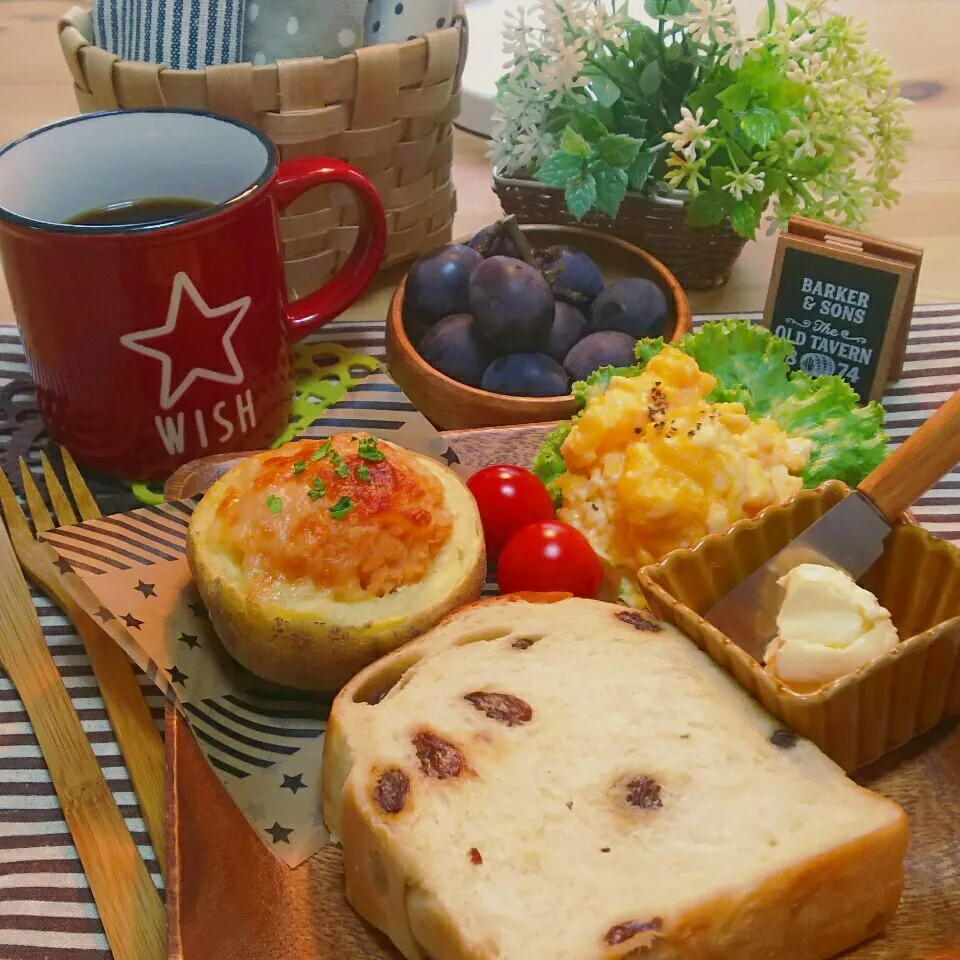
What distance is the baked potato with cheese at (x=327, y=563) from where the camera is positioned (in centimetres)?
124

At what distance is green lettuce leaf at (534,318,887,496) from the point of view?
5.08ft

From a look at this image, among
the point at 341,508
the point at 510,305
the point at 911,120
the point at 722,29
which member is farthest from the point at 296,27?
the point at 911,120

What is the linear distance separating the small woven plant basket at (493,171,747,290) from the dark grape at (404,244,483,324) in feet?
1.26

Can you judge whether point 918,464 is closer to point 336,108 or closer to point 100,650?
point 100,650

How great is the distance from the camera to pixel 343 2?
1.84m

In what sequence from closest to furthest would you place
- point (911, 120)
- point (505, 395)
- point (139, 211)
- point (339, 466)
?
point (339, 466) → point (139, 211) → point (505, 395) → point (911, 120)

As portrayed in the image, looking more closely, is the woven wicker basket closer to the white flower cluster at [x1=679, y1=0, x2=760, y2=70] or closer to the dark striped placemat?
the white flower cluster at [x1=679, y1=0, x2=760, y2=70]

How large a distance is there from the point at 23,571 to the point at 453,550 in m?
0.67

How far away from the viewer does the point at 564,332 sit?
183 centimetres

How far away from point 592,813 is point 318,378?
1090 millimetres

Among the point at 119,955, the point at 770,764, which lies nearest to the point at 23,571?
the point at 119,955

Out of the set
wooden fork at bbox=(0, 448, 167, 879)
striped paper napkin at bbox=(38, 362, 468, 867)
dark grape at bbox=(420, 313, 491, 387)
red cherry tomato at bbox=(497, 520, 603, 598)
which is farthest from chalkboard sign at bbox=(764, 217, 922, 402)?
wooden fork at bbox=(0, 448, 167, 879)

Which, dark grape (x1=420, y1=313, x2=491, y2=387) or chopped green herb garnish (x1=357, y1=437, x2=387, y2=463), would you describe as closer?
chopped green herb garnish (x1=357, y1=437, x2=387, y2=463)

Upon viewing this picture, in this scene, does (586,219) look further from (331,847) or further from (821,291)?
(331,847)
